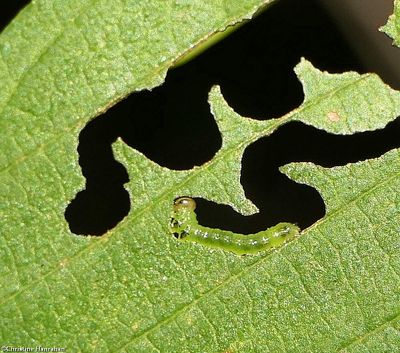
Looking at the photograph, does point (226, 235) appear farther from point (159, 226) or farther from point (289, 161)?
point (289, 161)

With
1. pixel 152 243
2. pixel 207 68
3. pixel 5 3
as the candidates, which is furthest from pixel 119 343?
pixel 5 3

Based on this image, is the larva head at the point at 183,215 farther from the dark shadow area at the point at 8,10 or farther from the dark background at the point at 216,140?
the dark shadow area at the point at 8,10

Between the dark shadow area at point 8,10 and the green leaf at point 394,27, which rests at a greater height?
the dark shadow area at point 8,10

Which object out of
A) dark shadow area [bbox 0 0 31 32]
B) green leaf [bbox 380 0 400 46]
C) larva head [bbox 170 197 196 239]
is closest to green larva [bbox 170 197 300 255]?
larva head [bbox 170 197 196 239]

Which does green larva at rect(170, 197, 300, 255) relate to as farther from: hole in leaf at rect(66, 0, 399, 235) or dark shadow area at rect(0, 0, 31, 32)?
dark shadow area at rect(0, 0, 31, 32)

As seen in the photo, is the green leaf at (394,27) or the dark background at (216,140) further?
the dark background at (216,140)

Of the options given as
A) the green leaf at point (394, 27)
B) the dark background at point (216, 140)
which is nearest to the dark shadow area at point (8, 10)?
the dark background at point (216, 140)

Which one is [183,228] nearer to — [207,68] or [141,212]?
[141,212]

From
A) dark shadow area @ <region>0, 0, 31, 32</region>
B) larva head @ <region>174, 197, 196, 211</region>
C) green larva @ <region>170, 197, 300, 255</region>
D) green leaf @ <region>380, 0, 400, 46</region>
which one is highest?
dark shadow area @ <region>0, 0, 31, 32</region>
